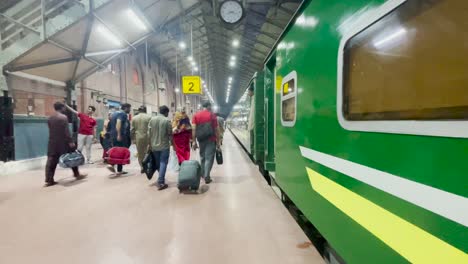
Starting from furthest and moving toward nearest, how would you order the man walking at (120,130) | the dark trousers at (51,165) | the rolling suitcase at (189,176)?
the man walking at (120,130) < the dark trousers at (51,165) < the rolling suitcase at (189,176)

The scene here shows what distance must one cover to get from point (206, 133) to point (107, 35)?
17.6 feet

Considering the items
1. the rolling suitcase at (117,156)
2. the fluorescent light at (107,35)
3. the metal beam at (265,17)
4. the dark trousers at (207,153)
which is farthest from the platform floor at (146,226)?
the metal beam at (265,17)

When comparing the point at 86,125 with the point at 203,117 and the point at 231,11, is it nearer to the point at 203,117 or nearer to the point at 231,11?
the point at 203,117

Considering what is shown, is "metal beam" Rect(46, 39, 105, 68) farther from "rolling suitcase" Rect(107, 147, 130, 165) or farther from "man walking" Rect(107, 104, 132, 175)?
"rolling suitcase" Rect(107, 147, 130, 165)

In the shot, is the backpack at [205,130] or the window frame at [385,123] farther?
the backpack at [205,130]

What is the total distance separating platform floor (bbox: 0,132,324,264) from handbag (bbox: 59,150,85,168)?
0.42m

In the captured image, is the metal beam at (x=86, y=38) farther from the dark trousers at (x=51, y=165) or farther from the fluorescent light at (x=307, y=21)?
the fluorescent light at (x=307, y=21)

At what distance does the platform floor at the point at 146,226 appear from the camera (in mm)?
2688

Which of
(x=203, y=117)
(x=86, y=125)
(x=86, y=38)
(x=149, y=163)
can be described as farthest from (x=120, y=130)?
(x=86, y=38)

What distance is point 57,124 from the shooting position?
5371mm

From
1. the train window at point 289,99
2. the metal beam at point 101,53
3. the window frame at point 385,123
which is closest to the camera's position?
the window frame at point 385,123

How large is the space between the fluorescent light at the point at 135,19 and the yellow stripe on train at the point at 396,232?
8413mm

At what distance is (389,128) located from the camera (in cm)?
136

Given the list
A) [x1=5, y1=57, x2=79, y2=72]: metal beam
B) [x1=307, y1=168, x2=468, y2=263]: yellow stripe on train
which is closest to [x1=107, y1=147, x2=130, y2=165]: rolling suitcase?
[x1=5, y1=57, x2=79, y2=72]: metal beam
